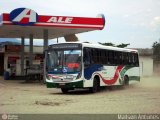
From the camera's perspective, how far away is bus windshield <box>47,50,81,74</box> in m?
23.4

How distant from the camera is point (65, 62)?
23.5 metres

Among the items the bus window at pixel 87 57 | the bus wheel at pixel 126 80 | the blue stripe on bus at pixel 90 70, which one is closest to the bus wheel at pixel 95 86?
the blue stripe on bus at pixel 90 70

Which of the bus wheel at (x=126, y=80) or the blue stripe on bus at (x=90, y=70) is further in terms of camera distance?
the bus wheel at (x=126, y=80)

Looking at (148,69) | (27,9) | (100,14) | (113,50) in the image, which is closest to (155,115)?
(113,50)

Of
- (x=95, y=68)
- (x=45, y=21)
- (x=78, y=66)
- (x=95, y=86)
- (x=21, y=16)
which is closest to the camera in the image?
(x=78, y=66)

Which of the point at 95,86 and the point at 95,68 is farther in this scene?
the point at 95,86

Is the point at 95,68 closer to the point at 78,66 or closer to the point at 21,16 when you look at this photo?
the point at 78,66

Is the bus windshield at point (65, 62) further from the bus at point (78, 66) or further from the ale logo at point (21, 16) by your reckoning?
the ale logo at point (21, 16)

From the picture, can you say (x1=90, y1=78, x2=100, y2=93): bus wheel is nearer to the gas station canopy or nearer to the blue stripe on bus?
the blue stripe on bus

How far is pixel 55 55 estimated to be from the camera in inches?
952

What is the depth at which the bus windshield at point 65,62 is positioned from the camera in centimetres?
2341

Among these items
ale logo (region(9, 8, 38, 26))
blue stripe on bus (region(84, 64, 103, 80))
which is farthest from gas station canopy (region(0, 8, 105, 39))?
blue stripe on bus (region(84, 64, 103, 80))

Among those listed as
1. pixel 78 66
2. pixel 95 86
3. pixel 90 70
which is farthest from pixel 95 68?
pixel 78 66

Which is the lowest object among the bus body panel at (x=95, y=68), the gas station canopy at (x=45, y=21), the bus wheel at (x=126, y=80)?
the bus wheel at (x=126, y=80)
